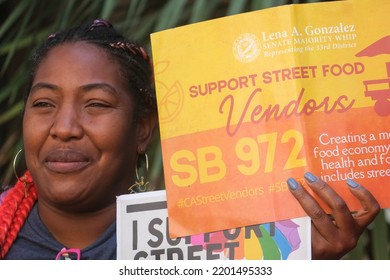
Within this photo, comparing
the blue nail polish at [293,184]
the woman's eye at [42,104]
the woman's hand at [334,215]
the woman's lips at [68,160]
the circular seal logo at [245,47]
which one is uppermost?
the circular seal logo at [245,47]

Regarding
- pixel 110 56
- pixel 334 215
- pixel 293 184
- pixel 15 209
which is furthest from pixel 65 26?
→ pixel 334 215

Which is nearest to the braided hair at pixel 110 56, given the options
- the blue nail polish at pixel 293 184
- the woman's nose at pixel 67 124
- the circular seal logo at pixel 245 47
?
the woman's nose at pixel 67 124

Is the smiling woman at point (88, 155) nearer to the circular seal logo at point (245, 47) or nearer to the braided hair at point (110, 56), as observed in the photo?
the braided hair at point (110, 56)

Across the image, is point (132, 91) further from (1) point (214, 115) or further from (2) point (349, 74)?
(2) point (349, 74)

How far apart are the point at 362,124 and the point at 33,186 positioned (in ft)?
3.14

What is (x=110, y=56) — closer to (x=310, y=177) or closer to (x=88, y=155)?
(x=88, y=155)

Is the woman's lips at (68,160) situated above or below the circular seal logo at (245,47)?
below

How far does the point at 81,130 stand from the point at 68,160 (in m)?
0.09

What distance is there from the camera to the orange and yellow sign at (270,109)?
2.15 metres

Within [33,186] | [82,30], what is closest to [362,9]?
[82,30]

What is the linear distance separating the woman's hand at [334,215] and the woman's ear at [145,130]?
1.36ft

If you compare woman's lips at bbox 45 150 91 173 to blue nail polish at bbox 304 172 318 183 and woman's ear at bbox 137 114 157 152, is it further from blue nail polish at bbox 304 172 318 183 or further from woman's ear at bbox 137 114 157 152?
blue nail polish at bbox 304 172 318 183

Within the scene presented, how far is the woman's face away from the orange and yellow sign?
0.40 feet

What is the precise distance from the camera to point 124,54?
2287 millimetres
